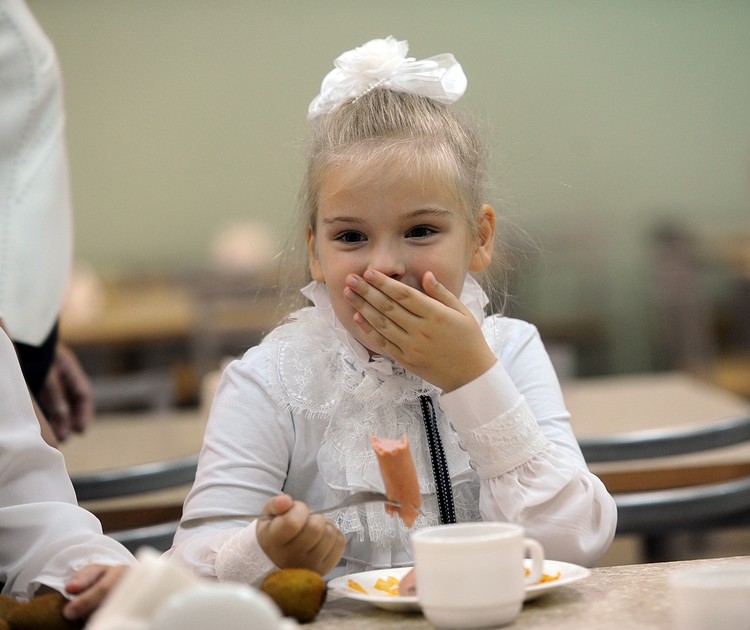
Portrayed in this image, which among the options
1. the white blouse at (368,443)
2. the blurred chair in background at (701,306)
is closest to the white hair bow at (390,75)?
the white blouse at (368,443)

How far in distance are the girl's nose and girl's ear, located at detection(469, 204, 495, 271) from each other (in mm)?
191

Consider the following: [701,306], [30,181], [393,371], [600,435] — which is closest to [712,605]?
[393,371]

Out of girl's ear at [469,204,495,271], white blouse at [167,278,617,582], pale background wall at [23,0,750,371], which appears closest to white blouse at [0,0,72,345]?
white blouse at [167,278,617,582]

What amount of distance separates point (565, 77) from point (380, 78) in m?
6.46

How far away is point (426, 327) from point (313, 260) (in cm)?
27

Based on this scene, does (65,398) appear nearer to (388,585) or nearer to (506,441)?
(506,441)

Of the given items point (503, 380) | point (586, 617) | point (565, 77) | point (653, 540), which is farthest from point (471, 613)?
point (565, 77)

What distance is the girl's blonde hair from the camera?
136 centimetres

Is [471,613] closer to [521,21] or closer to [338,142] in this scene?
[338,142]

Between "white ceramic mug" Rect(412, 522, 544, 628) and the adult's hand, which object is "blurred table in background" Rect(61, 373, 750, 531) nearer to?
the adult's hand

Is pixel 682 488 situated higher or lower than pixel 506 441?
lower

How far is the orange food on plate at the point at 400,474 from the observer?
3.34 feet

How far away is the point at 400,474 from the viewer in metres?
1.03

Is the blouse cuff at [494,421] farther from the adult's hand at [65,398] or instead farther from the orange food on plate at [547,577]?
the adult's hand at [65,398]
